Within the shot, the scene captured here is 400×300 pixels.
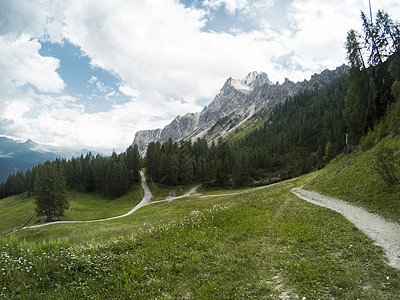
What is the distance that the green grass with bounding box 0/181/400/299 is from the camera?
20.5ft

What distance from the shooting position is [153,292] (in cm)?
645

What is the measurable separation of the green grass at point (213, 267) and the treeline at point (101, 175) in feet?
283

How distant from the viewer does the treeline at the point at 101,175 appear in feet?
298

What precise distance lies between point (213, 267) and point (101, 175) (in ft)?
360

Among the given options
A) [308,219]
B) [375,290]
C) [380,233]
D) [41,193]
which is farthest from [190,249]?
[41,193]

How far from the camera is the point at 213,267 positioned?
802cm

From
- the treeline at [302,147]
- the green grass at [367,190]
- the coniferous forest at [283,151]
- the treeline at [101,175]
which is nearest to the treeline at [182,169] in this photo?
the coniferous forest at [283,151]

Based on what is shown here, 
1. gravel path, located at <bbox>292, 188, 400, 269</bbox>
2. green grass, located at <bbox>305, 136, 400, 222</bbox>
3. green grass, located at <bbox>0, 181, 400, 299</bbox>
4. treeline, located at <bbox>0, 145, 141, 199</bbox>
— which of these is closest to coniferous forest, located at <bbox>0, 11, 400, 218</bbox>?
treeline, located at <bbox>0, 145, 141, 199</bbox>

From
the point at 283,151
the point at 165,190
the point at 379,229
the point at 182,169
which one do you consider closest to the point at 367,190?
the point at 379,229

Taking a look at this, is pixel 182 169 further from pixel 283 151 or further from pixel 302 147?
pixel 302 147

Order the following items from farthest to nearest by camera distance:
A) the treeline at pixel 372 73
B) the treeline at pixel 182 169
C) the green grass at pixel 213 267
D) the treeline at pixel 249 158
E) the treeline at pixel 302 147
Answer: the treeline at pixel 302 147, the treeline at pixel 249 158, the treeline at pixel 182 169, the treeline at pixel 372 73, the green grass at pixel 213 267

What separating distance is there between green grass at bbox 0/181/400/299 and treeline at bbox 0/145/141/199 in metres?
86.2

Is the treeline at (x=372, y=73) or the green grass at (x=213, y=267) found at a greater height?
the treeline at (x=372, y=73)

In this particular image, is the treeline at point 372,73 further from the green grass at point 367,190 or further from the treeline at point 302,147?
the treeline at point 302,147
